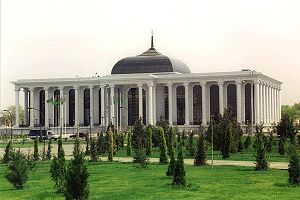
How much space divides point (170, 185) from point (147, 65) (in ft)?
283

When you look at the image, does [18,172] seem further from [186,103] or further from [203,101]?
[186,103]

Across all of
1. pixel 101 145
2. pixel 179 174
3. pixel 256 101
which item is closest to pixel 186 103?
pixel 256 101

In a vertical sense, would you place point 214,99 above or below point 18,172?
above

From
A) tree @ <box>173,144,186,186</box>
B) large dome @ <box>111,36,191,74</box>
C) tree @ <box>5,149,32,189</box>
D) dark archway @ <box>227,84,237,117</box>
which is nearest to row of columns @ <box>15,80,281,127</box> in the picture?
dark archway @ <box>227,84,237,117</box>

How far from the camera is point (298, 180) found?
2480cm

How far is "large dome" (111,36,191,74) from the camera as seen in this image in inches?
4300

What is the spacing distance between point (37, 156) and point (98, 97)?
68.4m

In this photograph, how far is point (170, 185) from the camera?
24734 mm

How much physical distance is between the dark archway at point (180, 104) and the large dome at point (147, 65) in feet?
15.5

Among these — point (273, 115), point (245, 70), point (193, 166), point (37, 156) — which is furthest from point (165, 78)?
point (193, 166)

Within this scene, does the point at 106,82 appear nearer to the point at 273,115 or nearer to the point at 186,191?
the point at 273,115

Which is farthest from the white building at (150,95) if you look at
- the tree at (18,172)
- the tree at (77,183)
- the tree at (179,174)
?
the tree at (77,183)

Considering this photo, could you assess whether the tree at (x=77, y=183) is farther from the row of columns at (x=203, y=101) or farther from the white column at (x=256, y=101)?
the white column at (x=256, y=101)

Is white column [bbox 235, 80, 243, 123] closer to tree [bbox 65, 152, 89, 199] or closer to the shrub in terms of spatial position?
the shrub
